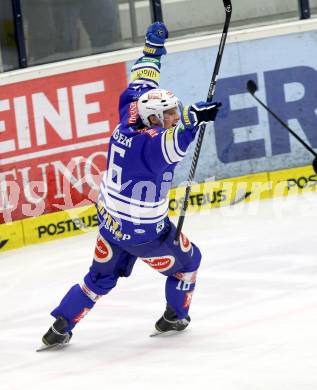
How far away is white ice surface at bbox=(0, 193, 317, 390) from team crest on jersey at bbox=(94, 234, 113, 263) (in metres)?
0.49

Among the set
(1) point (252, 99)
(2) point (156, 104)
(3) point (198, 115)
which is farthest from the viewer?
(1) point (252, 99)

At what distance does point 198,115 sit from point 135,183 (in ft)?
2.02

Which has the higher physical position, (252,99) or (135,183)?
(135,183)

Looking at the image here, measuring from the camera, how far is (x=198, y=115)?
5609 mm

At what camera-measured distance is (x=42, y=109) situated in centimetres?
977

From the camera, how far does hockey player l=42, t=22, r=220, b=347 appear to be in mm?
5938

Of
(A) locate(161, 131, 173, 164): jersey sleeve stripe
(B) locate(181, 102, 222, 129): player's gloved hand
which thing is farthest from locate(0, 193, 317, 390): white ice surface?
(B) locate(181, 102, 222, 129): player's gloved hand

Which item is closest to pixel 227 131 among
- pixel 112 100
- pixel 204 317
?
pixel 112 100

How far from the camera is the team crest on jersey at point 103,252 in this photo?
6.20m

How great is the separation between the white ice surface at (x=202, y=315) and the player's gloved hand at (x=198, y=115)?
45.2 inches

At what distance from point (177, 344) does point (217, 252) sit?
8.30 feet

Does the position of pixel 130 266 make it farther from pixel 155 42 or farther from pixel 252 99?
pixel 252 99

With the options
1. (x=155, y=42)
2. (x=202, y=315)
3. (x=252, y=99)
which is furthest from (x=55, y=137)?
(x=202, y=315)

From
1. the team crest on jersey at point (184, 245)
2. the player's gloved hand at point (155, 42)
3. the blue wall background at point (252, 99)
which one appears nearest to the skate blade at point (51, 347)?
the team crest on jersey at point (184, 245)
